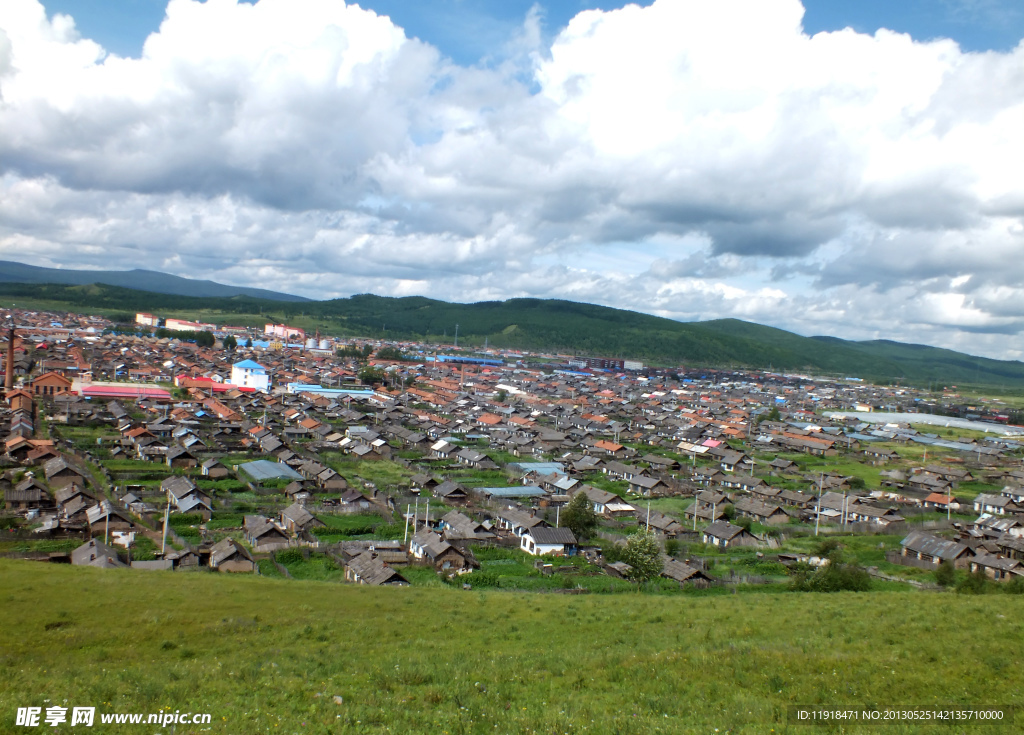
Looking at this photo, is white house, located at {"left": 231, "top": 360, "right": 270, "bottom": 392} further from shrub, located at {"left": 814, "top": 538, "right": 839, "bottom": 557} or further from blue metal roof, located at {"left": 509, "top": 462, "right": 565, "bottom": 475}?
shrub, located at {"left": 814, "top": 538, "right": 839, "bottom": 557}

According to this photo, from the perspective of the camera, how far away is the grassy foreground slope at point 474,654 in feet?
27.5

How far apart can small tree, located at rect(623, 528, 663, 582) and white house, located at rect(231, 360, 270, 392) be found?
54704 millimetres

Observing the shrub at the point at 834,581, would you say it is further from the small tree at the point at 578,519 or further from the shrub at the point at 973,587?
the small tree at the point at 578,519

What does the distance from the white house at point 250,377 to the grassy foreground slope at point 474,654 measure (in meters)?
53.1

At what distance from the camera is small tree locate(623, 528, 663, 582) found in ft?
71.0

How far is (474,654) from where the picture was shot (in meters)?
12.1

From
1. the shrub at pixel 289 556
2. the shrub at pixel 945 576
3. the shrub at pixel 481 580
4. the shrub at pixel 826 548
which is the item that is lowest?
the shrub at pixel 289 556

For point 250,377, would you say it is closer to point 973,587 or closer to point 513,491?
point 513,491

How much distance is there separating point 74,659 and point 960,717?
14325 mm

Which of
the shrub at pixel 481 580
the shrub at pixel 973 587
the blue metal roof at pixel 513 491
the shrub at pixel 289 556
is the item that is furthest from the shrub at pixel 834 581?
the shrub at pixel 289 556

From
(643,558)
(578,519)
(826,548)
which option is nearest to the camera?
(643,558)

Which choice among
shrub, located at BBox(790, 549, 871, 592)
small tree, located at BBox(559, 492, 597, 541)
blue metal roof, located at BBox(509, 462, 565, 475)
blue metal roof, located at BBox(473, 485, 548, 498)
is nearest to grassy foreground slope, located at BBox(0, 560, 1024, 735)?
shrub, located at BBox(790, 549, 871, 592)

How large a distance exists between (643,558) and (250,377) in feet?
194

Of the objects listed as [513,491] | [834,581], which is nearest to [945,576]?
[834,581]
